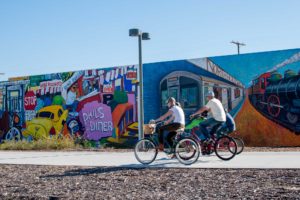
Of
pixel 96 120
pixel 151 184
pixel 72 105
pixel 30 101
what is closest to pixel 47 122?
pixel 30 101

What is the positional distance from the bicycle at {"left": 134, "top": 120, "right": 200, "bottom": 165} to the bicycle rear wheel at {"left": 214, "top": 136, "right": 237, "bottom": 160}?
783mm

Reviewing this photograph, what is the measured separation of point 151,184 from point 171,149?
3023 millimetres

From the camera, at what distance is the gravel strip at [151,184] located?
320 inches

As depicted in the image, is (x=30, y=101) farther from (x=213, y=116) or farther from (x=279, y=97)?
(x=213, y=116)

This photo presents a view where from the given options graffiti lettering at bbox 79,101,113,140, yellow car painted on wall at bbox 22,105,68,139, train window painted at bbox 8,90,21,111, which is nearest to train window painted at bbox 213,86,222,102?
graffiti lettering at bbox 79,101,113,140

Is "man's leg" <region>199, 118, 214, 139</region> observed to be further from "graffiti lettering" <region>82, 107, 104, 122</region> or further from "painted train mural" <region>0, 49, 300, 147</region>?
"graffiti lettering" <region>82, 107, 104, 122</region>

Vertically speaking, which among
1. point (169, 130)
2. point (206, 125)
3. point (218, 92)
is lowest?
point (169, 130)

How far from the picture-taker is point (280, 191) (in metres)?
8.02

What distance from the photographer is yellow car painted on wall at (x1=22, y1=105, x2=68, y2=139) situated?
2660 cm

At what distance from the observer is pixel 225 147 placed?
1256 cm

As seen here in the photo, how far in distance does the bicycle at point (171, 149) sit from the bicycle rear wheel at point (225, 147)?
0.78 metres

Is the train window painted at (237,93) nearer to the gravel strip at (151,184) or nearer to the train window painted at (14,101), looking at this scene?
the gravel strip at (151,184)

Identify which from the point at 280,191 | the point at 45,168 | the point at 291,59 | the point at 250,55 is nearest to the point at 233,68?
the point at 250,55

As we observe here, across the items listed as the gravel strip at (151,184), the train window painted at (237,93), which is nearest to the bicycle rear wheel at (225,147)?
the gravel strip at (151,184)
